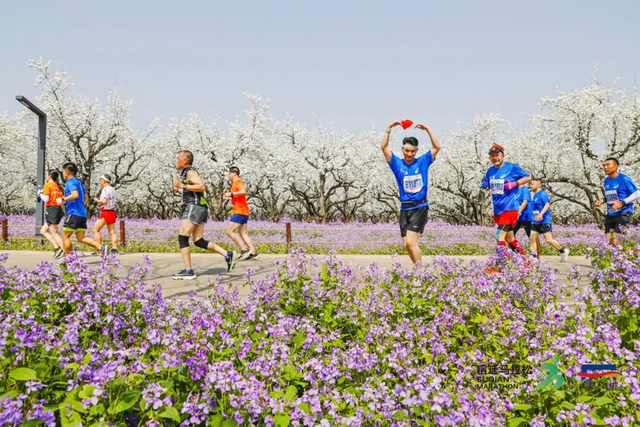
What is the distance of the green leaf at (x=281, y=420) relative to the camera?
6.71 feet

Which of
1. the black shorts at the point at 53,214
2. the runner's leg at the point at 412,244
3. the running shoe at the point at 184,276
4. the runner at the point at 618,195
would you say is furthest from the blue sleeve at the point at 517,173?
the black shorts at the point at 53,214

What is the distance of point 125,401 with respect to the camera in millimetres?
2125

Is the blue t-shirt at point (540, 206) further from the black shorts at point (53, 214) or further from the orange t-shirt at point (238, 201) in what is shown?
the black shorts at point (53, 214)

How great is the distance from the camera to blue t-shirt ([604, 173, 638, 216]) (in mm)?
8031

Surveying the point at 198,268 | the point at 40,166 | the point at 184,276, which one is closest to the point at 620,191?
the point at 184,276

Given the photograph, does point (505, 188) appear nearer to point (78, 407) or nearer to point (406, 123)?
point (406, 123)

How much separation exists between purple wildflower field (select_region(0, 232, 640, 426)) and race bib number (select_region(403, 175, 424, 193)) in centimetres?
178

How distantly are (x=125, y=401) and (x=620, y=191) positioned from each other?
9032mm

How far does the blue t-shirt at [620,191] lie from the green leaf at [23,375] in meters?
9.07

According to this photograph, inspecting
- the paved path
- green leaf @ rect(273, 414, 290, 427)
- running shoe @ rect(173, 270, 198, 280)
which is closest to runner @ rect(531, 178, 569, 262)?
the paved path

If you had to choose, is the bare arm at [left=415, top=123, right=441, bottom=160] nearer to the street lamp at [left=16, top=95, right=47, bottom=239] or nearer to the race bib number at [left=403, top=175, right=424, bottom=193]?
the race bib number at [left=403, top=175, right=424, bottom=193]

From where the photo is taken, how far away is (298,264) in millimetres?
4383

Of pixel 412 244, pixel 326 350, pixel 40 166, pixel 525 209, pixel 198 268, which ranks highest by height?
pixel 40 166

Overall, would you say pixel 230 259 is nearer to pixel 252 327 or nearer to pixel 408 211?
pixel 408 211
